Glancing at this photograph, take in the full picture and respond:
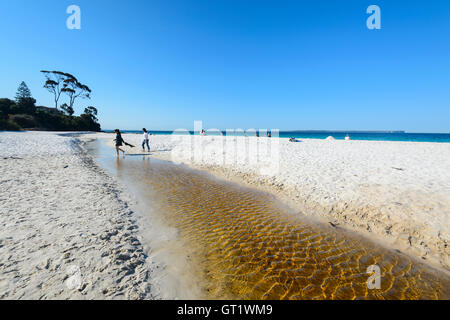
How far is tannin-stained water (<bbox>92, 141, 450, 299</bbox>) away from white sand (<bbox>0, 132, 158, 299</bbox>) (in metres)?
1.24

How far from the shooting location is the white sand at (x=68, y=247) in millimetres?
2666

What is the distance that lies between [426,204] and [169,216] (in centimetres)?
852

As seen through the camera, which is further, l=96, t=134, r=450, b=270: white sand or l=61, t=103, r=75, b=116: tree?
l=61, t=103, r=75, b=116: tree

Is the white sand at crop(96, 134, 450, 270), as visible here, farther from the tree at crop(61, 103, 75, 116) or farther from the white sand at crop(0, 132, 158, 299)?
the tree at crop(61, 103, 75, 116)

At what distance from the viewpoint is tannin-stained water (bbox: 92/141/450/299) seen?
3.19 meters

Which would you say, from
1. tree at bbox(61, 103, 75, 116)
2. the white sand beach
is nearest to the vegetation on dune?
tree at bbox(61, 103, 75, 116)

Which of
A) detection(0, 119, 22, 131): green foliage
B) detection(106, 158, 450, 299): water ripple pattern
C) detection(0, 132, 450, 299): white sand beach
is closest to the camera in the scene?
detection(0, 132, 450, 299): white sand beach

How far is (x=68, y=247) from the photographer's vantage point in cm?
348

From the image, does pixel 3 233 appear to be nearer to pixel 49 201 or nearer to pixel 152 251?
pixel 49 201

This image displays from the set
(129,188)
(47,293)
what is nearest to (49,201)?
(129,188)

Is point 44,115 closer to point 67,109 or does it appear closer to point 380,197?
point 67,109

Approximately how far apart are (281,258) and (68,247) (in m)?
4.55

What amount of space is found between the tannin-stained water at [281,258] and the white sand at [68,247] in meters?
1.24

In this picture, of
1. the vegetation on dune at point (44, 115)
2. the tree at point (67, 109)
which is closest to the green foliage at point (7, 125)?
the vegetation on dune at point (44, 115)
